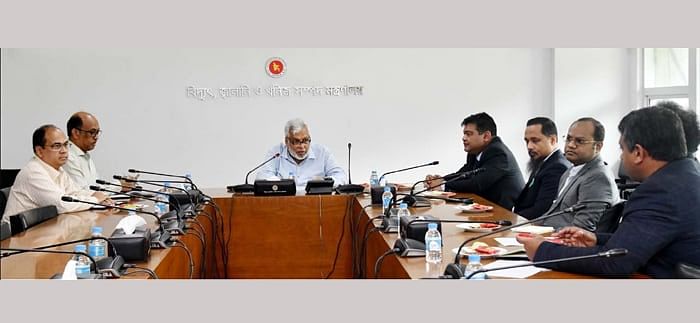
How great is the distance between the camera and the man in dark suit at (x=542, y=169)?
3.80 m

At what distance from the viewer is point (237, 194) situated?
187 inches

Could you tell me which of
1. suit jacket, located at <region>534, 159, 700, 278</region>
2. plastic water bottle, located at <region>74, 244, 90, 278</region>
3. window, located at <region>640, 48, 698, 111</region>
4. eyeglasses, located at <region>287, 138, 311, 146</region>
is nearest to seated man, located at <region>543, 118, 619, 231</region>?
suit jacket, located at <region>534, 159, 700, 278</region>

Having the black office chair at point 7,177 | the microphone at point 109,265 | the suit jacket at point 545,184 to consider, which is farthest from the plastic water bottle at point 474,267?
the black office chair at point 7,177

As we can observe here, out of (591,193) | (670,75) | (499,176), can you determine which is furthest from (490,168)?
(670,75)

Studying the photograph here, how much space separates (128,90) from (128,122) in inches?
11.3

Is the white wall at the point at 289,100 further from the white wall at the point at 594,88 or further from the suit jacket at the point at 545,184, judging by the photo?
the suit jacket at the point at 545,184

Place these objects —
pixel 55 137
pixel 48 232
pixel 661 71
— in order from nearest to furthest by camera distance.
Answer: pixel 48 232, pixel 55 137, pixel 661 71

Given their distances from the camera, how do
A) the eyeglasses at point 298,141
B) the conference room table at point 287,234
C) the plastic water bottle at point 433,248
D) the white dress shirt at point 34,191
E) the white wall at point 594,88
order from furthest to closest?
1. the white wall at point 594,88
2. the eyeglasses at point 298,141
3. the conference room table at point 287,234
4. the white dress shirt at point 34,191
5. the plastic water bottle at point 433,248

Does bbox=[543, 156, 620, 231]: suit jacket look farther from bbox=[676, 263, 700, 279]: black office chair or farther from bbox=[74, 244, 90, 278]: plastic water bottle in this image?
bbox=[74, 244, 90, 278]: plastic water bottle

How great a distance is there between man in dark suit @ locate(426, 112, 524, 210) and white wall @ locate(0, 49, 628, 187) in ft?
6.32

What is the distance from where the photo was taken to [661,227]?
2.02m

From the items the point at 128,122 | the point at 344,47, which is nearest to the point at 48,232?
the point at 128,122

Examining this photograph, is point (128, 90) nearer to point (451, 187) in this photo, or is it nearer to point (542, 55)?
point (451, 187)

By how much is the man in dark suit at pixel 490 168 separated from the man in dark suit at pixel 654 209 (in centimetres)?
231
